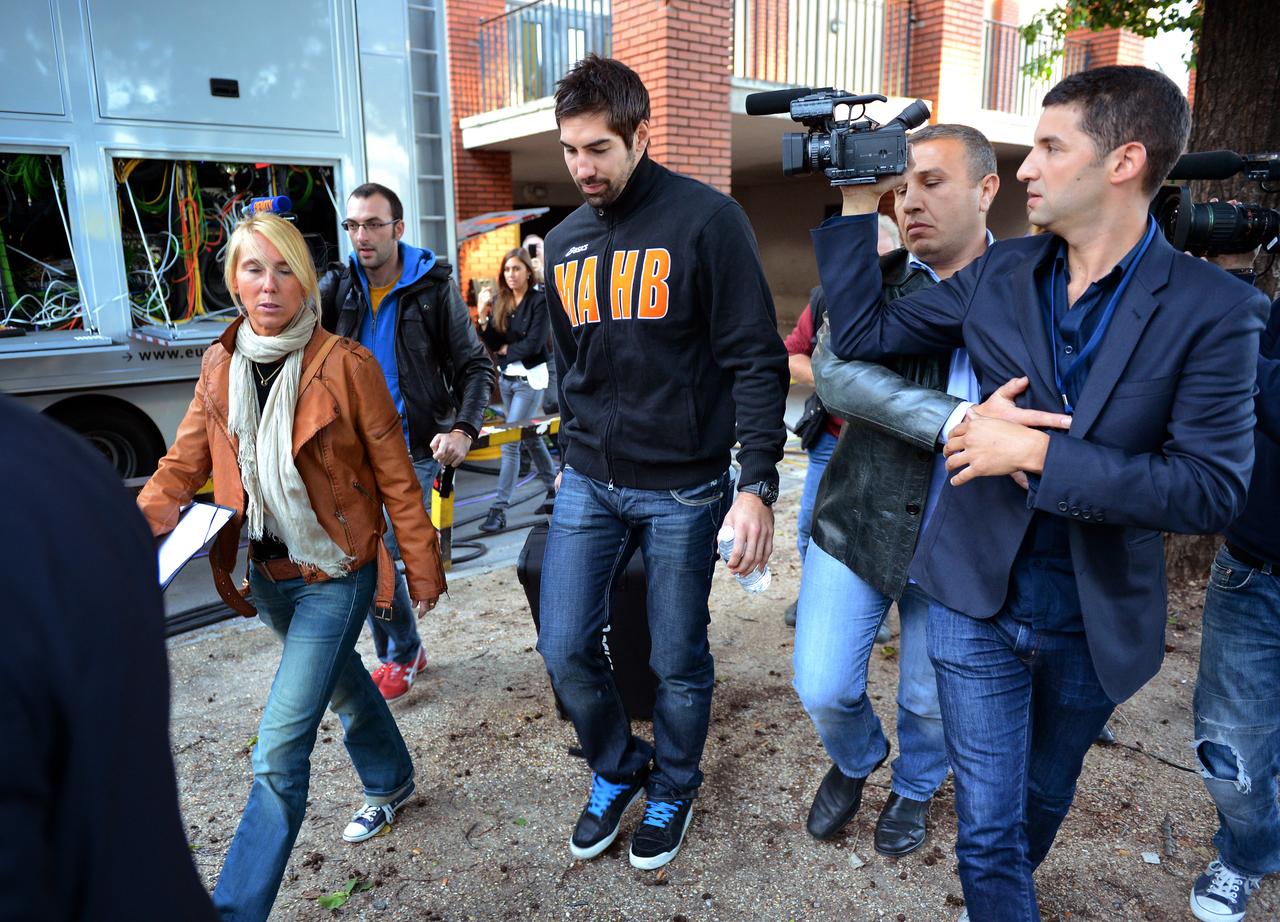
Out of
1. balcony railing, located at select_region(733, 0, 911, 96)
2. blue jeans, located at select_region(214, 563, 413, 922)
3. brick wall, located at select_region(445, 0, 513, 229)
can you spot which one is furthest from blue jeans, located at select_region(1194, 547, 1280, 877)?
brick wall, located at select_region(445, 0, 513, 229)

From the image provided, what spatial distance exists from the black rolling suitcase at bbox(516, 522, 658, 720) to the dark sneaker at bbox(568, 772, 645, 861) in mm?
474

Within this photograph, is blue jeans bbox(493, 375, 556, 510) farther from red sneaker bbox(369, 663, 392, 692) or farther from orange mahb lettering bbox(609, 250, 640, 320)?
orange mahb lettering bbox(609, 250, 640, 320)

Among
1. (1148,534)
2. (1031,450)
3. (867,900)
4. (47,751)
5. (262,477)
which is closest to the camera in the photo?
(47,751)

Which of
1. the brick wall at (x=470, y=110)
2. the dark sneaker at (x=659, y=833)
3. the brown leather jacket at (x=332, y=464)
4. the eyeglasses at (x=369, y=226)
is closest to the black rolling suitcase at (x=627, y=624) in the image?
the dark sneaker at (x=659, y=833)

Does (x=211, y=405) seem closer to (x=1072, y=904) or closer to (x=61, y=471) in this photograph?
(x=61, y=471)

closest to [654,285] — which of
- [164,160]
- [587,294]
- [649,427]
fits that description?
[587,294]

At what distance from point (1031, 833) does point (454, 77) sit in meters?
13.4

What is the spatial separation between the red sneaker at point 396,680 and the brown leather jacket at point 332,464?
4.42ft

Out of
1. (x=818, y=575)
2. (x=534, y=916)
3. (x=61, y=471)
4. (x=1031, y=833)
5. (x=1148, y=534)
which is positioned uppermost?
(x=61, y=471)

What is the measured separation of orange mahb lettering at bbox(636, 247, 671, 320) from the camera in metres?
2.64

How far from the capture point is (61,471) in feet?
2.51

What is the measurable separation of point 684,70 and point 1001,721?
28.8 ft

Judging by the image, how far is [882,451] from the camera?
2.49m

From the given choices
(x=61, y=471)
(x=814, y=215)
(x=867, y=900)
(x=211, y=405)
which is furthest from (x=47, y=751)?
(x=814, y=215)
